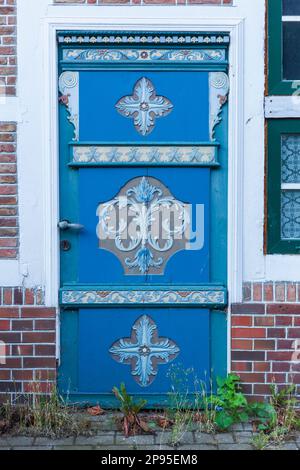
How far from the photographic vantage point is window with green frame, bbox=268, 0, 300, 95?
15.5 feet

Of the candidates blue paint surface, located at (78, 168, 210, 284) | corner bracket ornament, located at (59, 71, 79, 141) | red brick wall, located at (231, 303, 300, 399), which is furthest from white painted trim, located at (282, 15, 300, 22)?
red brick wall, located at (231, 303, 300, 399)

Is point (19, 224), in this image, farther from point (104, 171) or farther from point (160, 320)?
point (160, 320)

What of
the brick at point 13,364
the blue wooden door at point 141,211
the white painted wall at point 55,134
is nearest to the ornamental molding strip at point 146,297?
the blue wooden door at point 141,211

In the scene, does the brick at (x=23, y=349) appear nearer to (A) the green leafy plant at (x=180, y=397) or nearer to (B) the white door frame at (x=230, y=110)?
(B) the white door frame at (x=230, y=110)

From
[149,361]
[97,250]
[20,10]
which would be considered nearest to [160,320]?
[149,361]

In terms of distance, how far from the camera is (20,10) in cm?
468

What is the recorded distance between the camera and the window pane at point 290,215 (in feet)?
15.8

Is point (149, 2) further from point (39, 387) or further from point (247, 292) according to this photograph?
point (39, 387)

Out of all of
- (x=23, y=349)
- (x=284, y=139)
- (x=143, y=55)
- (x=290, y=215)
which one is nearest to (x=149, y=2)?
(x=143, y=55)

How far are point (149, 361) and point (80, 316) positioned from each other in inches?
20.9

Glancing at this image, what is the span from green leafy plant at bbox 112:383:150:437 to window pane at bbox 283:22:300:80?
7.34ft

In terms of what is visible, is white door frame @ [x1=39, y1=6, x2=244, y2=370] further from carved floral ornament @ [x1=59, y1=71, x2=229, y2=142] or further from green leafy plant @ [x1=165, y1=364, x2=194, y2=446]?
green leafy plant @ [x1=165, y1=364, x2=194, y2=446]

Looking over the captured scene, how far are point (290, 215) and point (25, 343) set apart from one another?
188 centimetres

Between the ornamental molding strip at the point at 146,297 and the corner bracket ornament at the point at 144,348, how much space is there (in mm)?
141
